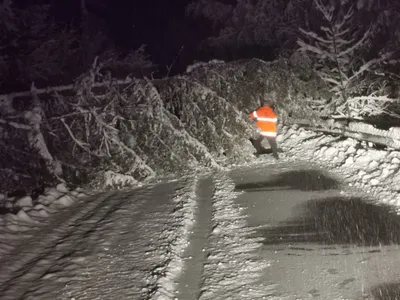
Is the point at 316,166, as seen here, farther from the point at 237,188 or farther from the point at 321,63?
→ the point at 321,63

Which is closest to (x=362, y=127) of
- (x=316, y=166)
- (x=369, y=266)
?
(x=316, y=166)

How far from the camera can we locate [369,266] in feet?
15.2

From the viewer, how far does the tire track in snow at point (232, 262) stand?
4.48m

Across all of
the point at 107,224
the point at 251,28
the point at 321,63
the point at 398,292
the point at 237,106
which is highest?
the point at 251,28

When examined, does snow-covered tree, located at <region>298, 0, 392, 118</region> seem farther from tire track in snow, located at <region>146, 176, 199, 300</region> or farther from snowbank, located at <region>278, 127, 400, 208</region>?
tire track in snow, located at <region>146, 176, 199, 300</region>

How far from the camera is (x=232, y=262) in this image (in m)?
5.07

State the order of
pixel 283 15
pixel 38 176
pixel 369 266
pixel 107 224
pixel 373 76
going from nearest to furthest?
pixel 369 266
pixel 107 224
pixel 38 176
pixel 373 76
pixel 283 15

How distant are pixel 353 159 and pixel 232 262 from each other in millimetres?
3866

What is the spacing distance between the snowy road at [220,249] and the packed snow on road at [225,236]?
0.02 metres

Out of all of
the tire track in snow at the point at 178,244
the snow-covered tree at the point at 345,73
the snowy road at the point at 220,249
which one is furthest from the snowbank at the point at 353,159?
the tire track in snow at the point at 178,244

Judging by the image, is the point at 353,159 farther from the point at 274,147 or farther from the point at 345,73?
the point at 345,73

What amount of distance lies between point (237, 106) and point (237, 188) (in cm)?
278

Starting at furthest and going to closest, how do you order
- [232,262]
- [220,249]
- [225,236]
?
[225,236] < [220,249] < [232,262]

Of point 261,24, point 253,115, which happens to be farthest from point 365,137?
point 261,24
